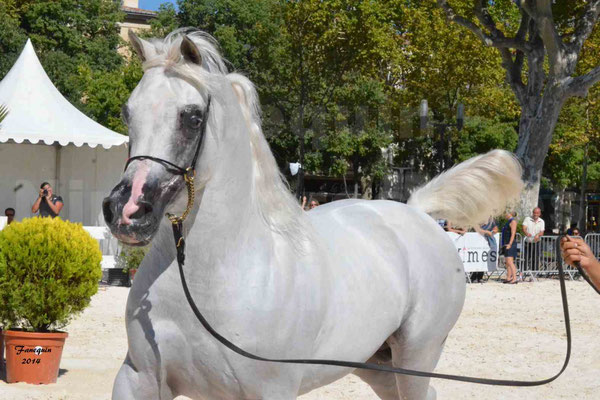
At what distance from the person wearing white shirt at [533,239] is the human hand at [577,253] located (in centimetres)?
1638

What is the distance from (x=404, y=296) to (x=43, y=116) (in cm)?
1369

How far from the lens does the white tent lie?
637 inches

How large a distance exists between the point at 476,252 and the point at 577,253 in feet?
50.0

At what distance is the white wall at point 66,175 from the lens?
17672 mm

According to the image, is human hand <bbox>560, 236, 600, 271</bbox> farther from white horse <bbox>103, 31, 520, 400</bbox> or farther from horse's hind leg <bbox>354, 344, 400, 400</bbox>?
horse's hind leg <bbox>354, 344, 400, 400</bbox>

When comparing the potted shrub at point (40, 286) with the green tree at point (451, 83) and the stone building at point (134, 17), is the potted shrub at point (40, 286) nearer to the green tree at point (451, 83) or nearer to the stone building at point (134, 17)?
the green tree at point (451, 83)

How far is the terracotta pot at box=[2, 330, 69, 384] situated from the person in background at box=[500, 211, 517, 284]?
42.0 feet

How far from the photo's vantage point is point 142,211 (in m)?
2.80

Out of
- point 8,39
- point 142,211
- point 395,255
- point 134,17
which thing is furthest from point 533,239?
point 134,17

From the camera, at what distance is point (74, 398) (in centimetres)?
666

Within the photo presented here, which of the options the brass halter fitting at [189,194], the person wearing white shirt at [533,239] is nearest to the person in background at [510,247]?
the person wearing white shirt at [533,239]

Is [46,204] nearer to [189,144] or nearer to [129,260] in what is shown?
[129,260]

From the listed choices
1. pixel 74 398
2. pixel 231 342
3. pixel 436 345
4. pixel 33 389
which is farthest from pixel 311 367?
pixel 33 389

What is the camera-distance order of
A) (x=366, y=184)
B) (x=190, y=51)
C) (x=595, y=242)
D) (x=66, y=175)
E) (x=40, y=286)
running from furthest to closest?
(x=366, y=184), (x=595, y=242), (x=66, y=175), (x=40, y=286), (x=190, y=51)
